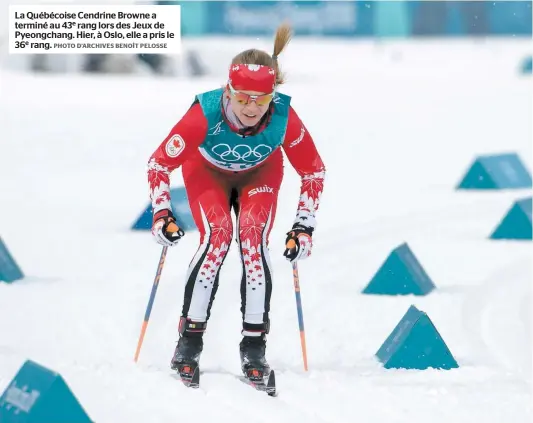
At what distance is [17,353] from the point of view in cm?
621

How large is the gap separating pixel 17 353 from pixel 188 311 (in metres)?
1.07

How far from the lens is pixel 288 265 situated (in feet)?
29.4

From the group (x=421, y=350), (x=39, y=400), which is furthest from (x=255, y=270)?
(x=39, y=400)

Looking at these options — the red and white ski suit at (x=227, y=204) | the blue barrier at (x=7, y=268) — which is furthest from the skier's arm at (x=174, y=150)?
the blue barrier at (x=7, y=268)

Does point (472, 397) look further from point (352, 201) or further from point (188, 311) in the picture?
point (352, 201)

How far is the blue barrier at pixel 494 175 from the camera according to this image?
42.6ft

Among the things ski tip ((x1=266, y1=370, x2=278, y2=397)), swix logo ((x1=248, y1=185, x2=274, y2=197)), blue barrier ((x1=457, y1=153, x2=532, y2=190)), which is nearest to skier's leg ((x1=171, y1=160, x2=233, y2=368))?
swix logo ((x1=248, y1=185, x2=274, y2=197))

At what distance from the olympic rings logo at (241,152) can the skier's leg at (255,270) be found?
5.8 inches

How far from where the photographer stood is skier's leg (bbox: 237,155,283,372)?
559 centimetres

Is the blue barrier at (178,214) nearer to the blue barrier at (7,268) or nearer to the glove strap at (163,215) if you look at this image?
the blue barrier at (7,268)

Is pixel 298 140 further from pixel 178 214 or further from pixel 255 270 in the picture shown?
pixel 178 214

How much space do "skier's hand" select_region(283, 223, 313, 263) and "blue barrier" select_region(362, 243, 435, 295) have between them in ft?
7.25

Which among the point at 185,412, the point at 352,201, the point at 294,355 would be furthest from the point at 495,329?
the point at 352,201

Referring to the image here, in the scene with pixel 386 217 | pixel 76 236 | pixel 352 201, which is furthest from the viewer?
pixel 352 201
